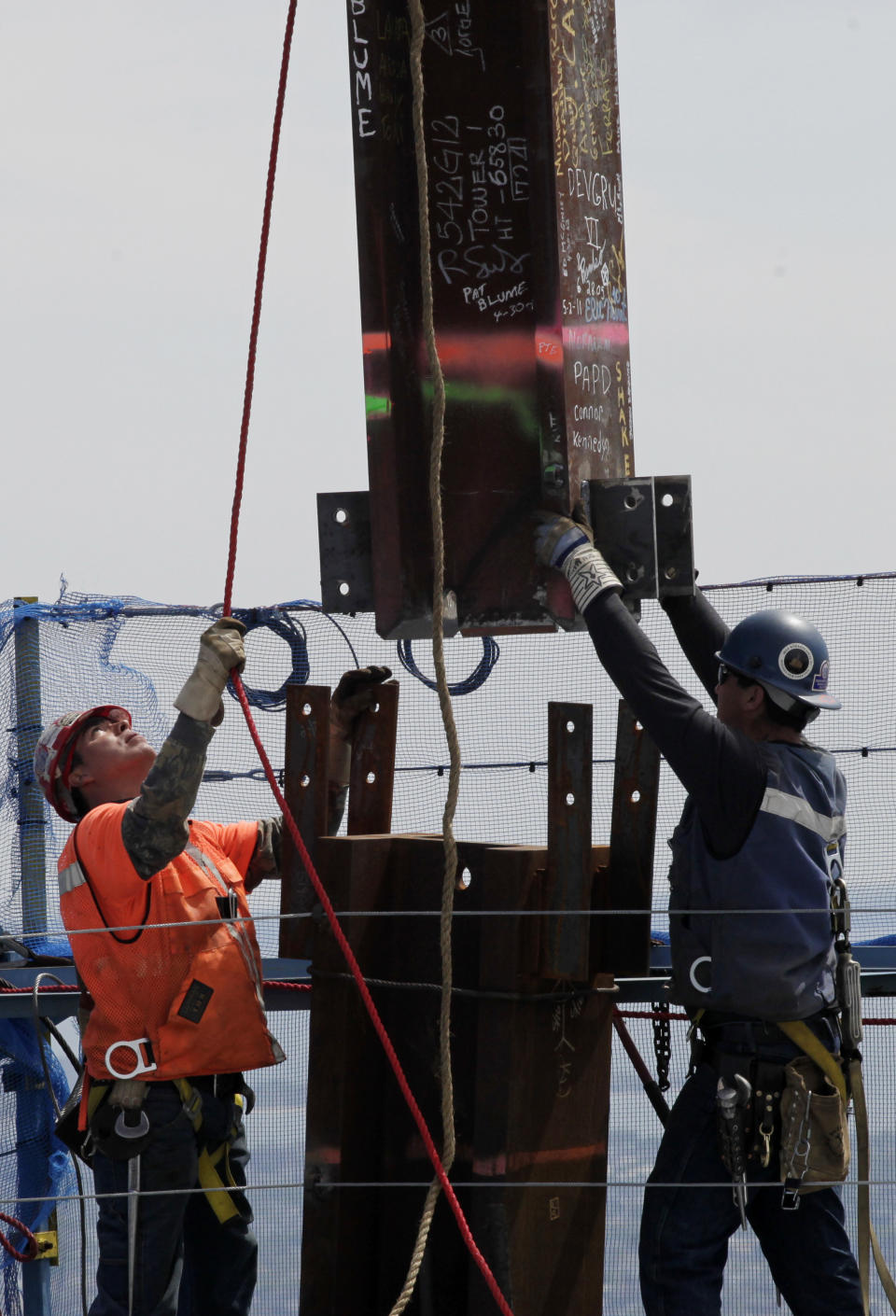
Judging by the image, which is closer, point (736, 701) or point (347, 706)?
point (736, 701)

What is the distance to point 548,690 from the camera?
6875mm

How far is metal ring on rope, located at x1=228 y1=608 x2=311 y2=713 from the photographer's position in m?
6.73

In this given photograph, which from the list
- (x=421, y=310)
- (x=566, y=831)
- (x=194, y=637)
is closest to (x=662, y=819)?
(x=194, y=637)

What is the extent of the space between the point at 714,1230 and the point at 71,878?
6.18 ft

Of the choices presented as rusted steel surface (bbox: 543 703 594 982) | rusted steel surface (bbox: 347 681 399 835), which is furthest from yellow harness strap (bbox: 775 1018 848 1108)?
rusted steel surface (bbox: 347 681 399 835)

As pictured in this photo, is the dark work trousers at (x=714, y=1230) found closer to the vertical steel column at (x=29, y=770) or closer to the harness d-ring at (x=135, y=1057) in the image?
the harness d-ring at (x=135, y=1057)

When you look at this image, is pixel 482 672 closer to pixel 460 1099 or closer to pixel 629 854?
pixel 629 854

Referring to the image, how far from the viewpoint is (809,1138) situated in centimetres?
356

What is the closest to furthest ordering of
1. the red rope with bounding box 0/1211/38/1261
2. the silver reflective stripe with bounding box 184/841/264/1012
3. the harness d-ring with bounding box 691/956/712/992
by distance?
the harness d-ring with bounding box 691/956/712/992
the silver reflective stripe with bounding box 184/841/264/1012
the red rope with bounding box 0/1211/38/1261

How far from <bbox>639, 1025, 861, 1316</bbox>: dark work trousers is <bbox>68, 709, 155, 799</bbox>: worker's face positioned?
182cm

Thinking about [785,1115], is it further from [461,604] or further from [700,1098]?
[461,604]

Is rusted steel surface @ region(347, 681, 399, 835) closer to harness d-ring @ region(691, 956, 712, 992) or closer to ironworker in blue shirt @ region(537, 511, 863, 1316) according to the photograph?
ironworker in blue shirt @ region(537, 511, 863, 1316)

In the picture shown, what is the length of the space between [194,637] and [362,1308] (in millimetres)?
3505

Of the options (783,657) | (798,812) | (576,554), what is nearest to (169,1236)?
(798,812)
